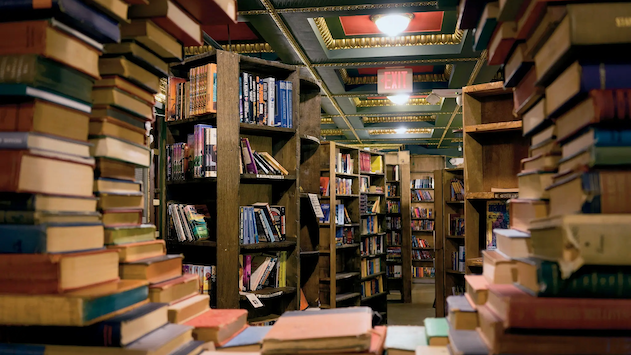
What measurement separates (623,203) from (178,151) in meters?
2.62

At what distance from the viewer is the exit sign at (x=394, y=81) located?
17.9 feet

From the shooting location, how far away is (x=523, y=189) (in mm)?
1070

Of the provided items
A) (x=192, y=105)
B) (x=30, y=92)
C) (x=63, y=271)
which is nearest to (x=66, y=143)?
(x=30, y=92)

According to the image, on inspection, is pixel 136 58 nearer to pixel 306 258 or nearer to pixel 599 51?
pixel 599 51

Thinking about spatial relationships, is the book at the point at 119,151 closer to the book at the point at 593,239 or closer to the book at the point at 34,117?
the book at the point at 34,117

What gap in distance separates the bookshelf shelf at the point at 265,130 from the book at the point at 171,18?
156cm

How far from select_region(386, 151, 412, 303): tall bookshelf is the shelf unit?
3.57ft

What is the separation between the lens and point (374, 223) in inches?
288

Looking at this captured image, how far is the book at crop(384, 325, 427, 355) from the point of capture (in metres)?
1.00

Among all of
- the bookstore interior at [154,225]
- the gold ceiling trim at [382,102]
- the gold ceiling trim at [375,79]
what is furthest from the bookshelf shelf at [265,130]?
the gold ceiling trim at [382,102]

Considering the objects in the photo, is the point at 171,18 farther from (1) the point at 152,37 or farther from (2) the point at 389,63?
(2) the point at 389,63

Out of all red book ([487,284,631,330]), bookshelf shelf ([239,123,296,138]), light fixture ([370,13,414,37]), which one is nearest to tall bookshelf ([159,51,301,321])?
bookshelf shelf ([239,123,296,138])

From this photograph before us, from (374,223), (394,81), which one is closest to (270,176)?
(394,81)

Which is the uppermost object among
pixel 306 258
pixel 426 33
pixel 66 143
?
pixel 426 33
